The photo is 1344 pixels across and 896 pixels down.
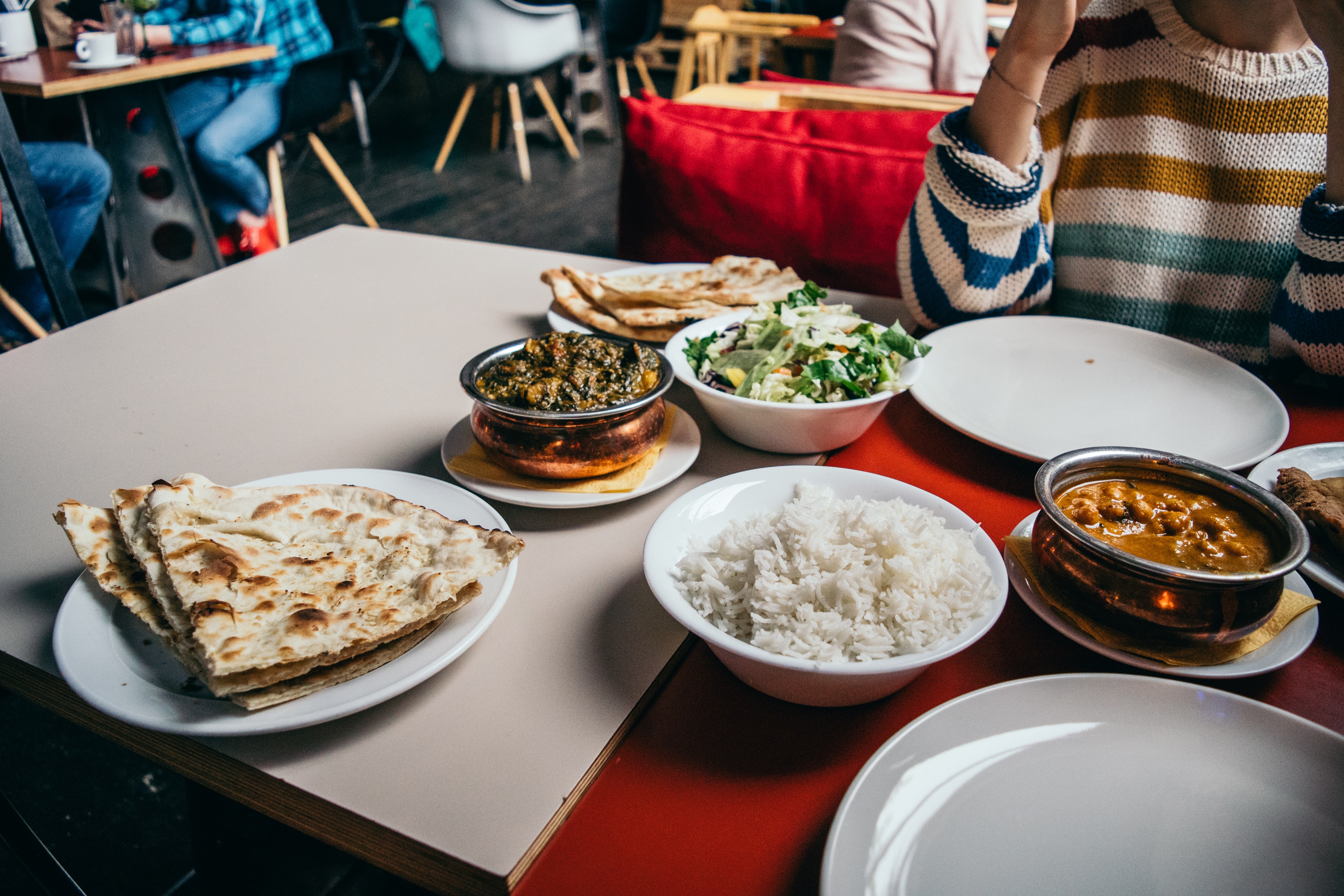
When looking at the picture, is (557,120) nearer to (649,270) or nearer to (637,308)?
(649,270)

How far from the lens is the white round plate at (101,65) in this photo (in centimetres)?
278

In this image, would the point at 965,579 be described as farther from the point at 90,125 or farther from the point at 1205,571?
the point at 90,125

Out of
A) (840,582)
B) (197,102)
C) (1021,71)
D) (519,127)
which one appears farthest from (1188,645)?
(519,127)

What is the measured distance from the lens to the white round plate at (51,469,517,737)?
57cm

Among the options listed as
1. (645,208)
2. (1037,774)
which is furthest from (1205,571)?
(645,208)

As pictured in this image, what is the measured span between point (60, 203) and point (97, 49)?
68 centimetres

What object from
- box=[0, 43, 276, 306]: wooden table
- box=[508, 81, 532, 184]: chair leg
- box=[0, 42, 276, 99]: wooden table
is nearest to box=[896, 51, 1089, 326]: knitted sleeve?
box=[0, 42, 276, 99]: wooden table

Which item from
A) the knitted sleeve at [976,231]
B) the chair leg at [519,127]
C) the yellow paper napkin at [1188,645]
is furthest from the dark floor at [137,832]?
the chair leg at [519,127]

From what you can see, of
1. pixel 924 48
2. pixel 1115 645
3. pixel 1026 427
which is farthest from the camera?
pixel 924 48

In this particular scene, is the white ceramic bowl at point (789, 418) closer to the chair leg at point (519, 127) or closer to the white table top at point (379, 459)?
the white table top at point (379, 459)

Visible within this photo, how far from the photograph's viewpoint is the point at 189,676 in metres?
0.63

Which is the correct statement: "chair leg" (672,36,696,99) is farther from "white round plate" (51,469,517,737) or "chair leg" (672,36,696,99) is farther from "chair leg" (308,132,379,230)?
"white round plate" (51,469,517,737)

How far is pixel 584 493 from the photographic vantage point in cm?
87

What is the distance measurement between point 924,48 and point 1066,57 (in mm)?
1709
